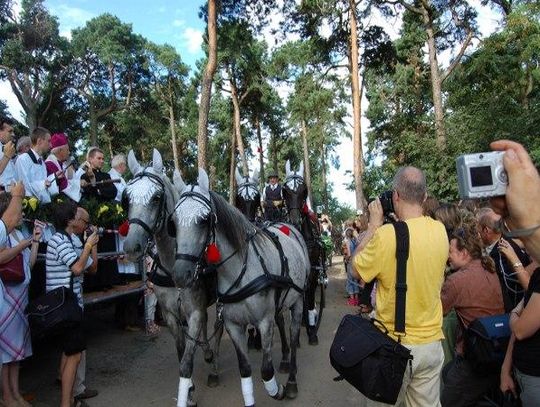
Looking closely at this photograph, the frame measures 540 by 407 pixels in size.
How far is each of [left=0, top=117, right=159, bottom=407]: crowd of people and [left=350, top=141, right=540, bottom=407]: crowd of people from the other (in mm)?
2897

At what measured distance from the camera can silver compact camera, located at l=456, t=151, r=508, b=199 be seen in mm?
1343

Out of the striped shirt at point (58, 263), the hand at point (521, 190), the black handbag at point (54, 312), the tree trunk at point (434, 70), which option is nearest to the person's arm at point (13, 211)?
the striped shirt at point (58, 263)

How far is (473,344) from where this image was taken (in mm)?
2998

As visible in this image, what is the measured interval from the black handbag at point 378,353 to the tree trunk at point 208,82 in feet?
33.9

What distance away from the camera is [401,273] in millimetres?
2650

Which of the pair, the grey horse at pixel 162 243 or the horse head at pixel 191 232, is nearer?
the horse head at pixel 191 232

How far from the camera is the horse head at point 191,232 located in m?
3.61

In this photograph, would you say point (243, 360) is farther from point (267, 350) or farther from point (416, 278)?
point (416, 278)

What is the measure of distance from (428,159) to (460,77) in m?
5.54

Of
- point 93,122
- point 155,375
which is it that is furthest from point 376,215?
point 93,122

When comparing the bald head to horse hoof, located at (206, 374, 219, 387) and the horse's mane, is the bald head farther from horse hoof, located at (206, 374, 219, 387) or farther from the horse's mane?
horse hoof, located at (206, 374, 219, 387)

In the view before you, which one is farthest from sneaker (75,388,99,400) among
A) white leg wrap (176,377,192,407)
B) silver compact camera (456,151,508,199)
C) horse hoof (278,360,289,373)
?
silver compact camera (456,151,508,199)

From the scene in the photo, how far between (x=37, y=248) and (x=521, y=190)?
4768mm

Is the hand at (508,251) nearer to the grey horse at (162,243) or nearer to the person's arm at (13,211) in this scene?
the grey horse at (162,243)
